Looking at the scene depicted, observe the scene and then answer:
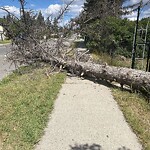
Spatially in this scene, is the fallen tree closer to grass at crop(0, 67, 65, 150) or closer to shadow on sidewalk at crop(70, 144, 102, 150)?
grass at crop(0, 67, 65, 150)

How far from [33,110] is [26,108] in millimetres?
229

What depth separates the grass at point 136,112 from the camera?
432 cm

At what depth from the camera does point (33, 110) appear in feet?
17.3

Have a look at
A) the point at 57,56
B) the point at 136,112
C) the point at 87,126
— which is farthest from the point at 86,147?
the point at 57,56

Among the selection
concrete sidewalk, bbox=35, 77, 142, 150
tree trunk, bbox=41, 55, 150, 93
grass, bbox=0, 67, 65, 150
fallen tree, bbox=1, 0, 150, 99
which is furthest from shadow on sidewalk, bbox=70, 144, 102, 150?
fallen tree, bbox=1, 0, 150, 99

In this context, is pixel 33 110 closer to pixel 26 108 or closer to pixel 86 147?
pixel 26 108

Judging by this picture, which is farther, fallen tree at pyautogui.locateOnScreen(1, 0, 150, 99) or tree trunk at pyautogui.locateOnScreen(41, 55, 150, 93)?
fallen tree at pyautogui.locateOnScreen(1, 0, 150, 99)

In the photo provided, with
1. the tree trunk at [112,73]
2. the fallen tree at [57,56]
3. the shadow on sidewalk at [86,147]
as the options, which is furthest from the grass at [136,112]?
the shadow on sidewalk at [86,147]

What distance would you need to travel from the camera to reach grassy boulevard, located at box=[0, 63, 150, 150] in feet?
13.4

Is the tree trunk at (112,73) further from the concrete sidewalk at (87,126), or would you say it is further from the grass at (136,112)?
the concrete sidewalk at (87,126)

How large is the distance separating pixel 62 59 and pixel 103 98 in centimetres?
349

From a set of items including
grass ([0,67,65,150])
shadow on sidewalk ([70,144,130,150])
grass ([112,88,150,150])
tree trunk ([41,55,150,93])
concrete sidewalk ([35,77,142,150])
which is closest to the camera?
shadow on sidewalk ([70,144,130,150])

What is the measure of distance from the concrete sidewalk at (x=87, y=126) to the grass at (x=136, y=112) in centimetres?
12

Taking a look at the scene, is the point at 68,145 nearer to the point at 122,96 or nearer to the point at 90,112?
the point at 90,112
